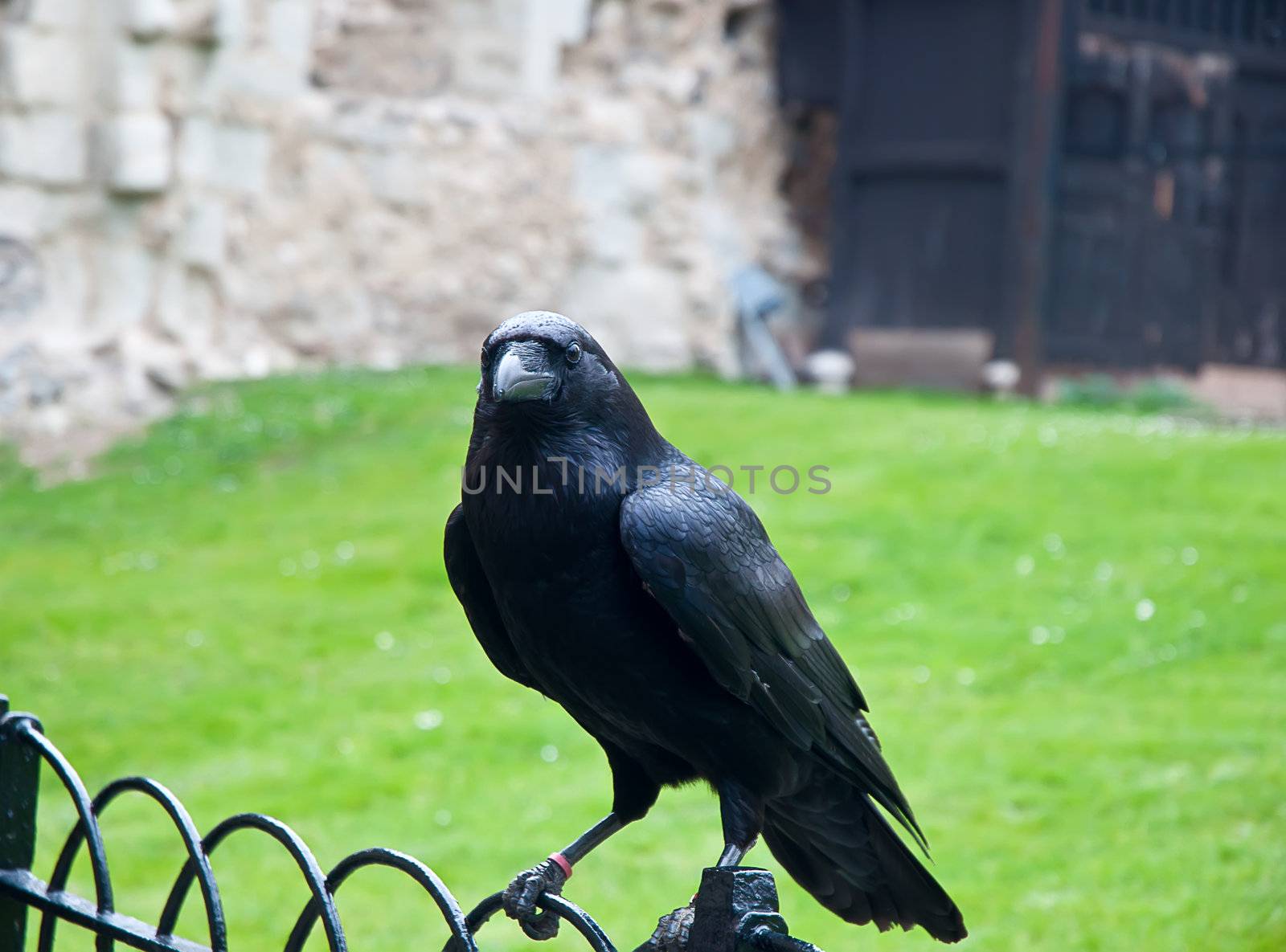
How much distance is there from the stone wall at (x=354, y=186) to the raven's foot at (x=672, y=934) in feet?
25.3

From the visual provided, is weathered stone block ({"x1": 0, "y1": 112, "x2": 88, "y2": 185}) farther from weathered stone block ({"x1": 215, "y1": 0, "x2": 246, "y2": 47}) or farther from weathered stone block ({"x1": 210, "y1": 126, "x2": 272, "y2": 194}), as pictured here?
weathered stone block ({"x1": 215, "y1": 0, "x2": 246, "y2": 47})

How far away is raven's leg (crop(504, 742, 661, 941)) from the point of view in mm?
1810

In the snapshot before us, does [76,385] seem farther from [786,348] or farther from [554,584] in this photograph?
[554,584]

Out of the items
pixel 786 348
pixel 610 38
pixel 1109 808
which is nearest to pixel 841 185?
pixel 786 348

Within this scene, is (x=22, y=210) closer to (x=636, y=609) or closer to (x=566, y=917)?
(x=636, y=609)

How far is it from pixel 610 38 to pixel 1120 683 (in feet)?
25.2

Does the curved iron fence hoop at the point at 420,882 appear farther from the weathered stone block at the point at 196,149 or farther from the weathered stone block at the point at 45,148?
the weathered stone block at the point at 196,149

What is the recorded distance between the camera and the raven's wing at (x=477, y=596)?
1925 millimetres

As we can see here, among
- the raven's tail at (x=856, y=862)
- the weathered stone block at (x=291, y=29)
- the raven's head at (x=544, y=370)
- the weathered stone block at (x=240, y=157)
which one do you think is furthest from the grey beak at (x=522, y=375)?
the weathered stone block at (x=291, y=29)

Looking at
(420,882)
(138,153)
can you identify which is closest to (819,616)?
(420,882)

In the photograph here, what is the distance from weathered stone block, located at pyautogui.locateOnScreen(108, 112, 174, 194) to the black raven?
314 inches

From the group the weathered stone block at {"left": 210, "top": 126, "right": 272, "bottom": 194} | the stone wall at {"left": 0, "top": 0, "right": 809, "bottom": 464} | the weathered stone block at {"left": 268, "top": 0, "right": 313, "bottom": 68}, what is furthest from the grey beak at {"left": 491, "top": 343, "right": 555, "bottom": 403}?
the weathered stone block at {"left": 268, "top": 0, "right": 313, "bottom": 68}

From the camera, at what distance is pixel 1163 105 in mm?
11000

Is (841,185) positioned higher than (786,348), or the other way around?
(841,185)
